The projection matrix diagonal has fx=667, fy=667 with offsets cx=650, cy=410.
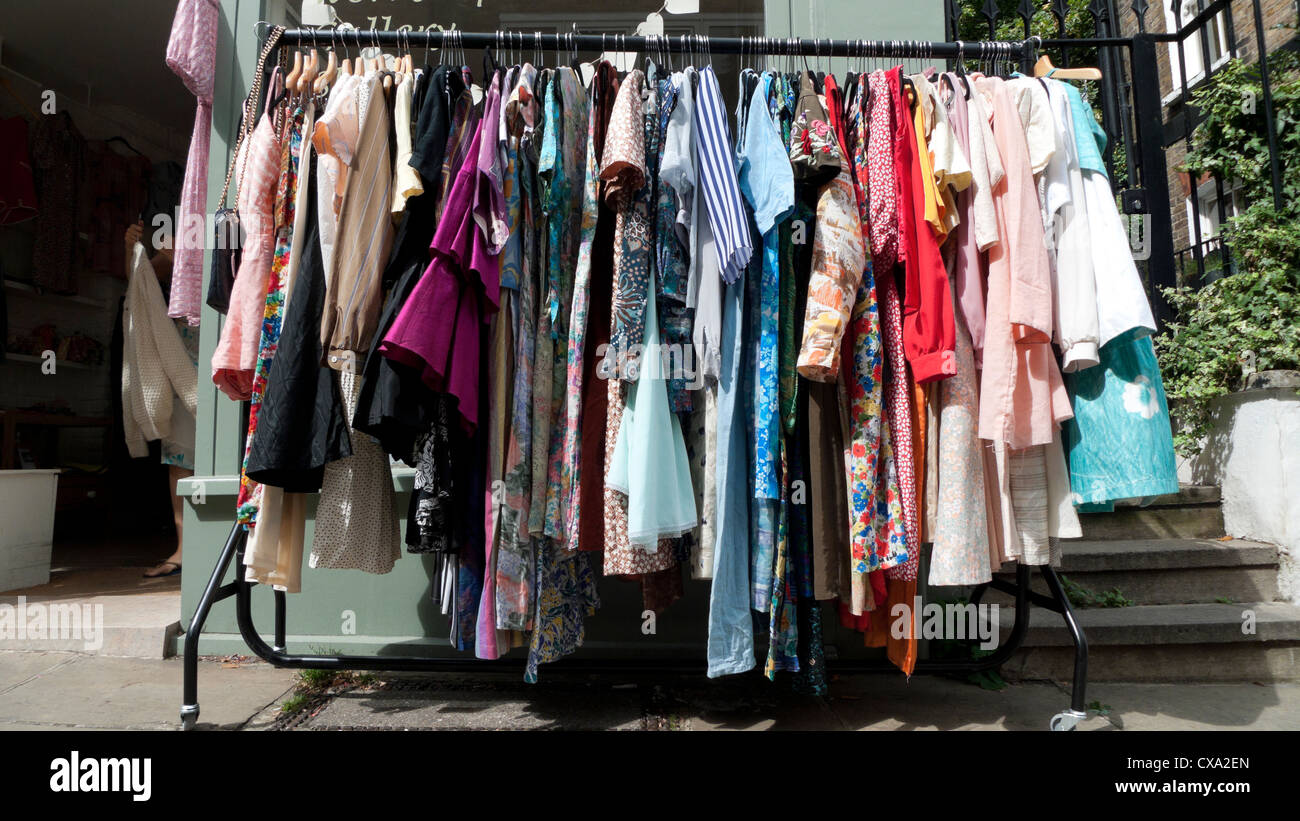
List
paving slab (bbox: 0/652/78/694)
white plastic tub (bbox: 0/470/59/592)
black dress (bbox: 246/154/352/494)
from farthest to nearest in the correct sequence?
white plastic tub (bbox: 0/470/59/592) → paving slab (bbox: 0/652/78/694) → black dress (bbox: 246/154/352/494)

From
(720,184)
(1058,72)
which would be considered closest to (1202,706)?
(1058,72)

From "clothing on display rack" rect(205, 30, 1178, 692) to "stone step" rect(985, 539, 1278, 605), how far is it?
1.62 meters

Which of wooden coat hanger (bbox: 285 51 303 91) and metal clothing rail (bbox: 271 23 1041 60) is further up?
metal clothing rail (bbox: 271 23 1041 60)

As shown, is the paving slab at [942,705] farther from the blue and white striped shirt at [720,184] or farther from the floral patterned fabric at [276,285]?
the floral patterned fabric at [276,285]

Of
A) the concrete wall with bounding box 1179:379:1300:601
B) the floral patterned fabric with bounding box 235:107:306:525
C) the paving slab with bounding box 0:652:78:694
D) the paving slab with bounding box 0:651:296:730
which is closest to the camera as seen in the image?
the floral patterned fabric with bounding box 235:107:306:525

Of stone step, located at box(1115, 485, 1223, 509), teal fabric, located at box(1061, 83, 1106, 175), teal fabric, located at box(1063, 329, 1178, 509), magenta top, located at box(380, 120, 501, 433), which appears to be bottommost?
stone step, located at box(1115, 485, 1223, 509)

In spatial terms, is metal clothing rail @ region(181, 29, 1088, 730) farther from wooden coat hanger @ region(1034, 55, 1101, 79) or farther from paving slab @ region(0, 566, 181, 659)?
paving slab @ region(0, 566, 181, 659)

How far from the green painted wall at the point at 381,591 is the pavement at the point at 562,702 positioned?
163 mm

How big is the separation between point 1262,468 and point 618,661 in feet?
10.9

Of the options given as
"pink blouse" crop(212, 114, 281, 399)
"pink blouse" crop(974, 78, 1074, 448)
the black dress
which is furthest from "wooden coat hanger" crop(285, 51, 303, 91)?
"pink blouse" crop(974, 78, 1074, 448)

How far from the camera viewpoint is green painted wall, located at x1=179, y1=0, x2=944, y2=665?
2.95 metres

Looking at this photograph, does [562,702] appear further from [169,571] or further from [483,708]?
[169,571]

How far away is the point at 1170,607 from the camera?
10.4ft

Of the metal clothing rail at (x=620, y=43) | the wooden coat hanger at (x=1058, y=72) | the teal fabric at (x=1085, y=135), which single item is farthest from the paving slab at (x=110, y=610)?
the wooden coat hanger at (x=1058, y=72)
